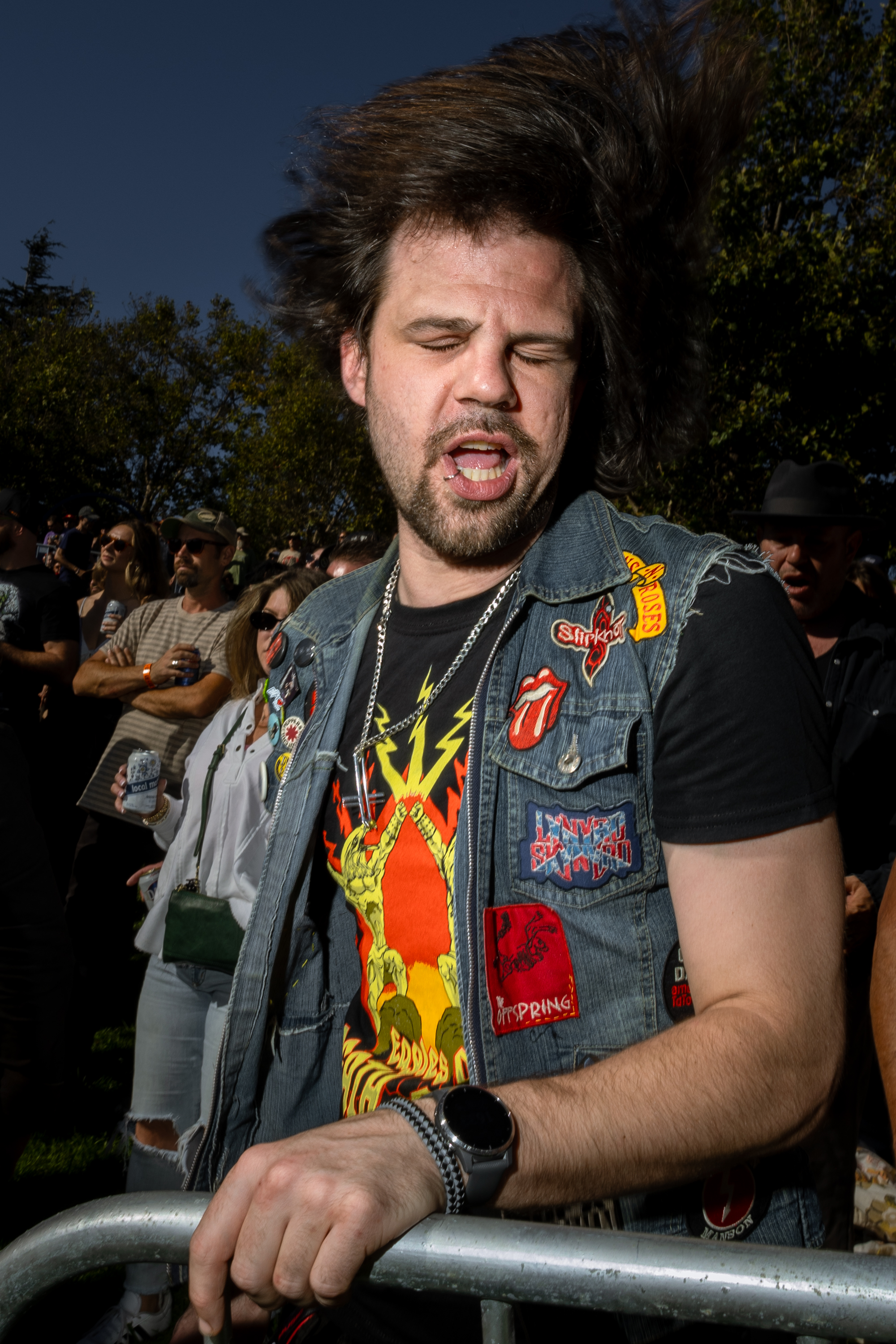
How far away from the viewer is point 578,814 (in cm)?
145

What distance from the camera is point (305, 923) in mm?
1843

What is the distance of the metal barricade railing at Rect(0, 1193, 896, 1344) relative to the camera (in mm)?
779

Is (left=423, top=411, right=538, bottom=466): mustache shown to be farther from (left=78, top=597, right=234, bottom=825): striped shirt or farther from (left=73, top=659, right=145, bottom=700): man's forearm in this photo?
(left=73, top=659, right=145, bottom=700): man's forearm

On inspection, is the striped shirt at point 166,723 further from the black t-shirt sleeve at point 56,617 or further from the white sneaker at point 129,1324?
the white sneaker at point 129,1324

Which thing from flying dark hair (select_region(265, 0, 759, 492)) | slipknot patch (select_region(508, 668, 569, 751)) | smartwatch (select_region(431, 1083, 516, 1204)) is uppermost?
flying dark hair (select_region(265, 0, 759, 492))

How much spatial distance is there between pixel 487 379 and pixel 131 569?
17.5 ft

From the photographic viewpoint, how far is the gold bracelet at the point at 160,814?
12.0ft

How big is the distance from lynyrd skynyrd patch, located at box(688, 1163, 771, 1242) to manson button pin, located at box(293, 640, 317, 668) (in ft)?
4.26

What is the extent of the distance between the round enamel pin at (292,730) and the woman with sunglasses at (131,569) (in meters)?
4.53

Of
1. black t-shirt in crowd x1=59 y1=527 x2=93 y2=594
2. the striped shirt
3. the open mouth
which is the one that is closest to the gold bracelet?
the striped shirt

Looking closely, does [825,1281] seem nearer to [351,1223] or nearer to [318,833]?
[351,1223]

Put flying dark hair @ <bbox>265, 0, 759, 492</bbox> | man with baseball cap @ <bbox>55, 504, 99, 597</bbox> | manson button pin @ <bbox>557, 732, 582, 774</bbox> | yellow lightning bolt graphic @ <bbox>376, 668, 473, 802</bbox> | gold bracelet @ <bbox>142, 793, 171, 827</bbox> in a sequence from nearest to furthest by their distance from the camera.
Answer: manson button pin @ <bbox>557, 732, 582, 774</bbox>
yellow lightning bolt graphic @ <bbox>376, 668, 473, 802</bbox>
flying dark hair @ <bbox>265, 0, 759, 492</bbox>
gold bracelet @ <bbox>142, 793, 171, 827</bbox>
man with baseball cap @ <bbox>55, 504, 99, 597</bbox>

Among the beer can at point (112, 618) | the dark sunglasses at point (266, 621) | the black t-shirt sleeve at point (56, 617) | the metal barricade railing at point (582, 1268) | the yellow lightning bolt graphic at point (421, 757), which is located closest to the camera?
the metal barricade railing at point (582, 1268)

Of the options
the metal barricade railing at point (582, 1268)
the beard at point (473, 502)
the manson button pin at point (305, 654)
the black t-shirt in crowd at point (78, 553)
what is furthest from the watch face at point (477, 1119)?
the black t-shirt in crowd at point (78, 553)
